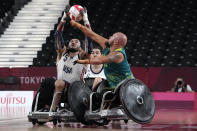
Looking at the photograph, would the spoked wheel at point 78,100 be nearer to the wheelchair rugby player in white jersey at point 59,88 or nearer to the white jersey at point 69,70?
the wheelchair rugby player in white jersey at point 59,88

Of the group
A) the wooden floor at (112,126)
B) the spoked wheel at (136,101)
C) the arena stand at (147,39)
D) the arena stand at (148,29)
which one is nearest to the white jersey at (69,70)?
the wooden floor at (112,126)

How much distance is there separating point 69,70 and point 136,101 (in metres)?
1.90

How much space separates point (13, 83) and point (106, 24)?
7.57m

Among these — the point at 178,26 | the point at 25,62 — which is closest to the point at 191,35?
the point at 178,26

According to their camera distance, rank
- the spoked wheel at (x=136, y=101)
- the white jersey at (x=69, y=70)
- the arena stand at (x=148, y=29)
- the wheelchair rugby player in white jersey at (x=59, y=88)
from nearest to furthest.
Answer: the spoked wheel at (x=136, y=101), the wheelchair rugby player in white jersey at (x=59, y=88), the white jersey at (x=69, y=70), the arena stand at (x=148, y=29)

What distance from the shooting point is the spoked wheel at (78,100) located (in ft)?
25.6

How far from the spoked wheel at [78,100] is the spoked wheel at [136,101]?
44.4 inches

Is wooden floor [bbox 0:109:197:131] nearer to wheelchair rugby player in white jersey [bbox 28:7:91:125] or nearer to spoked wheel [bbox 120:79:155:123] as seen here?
wheelchair rugby player in white jersey [bbox 28:7:91:125]

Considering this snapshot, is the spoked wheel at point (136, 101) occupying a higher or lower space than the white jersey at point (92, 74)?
lower

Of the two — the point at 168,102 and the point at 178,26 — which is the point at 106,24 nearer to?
the point at 178,26

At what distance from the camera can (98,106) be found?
309 inches

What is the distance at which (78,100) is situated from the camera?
7895mm

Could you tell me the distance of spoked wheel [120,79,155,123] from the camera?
6.97 metres

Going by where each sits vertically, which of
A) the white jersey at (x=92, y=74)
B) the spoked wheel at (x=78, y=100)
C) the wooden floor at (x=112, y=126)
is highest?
the white jersey at (x=92, y=74)
